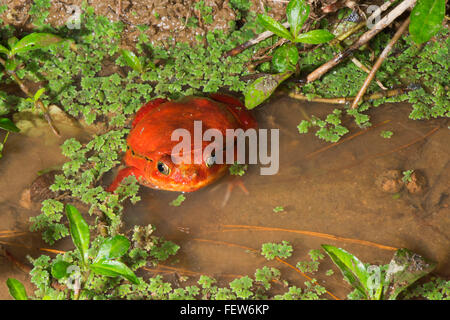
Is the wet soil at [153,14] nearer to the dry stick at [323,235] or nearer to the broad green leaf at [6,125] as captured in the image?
the broad green leaf at [6,125]

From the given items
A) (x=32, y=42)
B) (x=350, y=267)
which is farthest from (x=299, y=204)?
(x=32, y=42)

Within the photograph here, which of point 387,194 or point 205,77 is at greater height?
point 205,77

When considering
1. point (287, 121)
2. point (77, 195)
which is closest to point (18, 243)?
point (77, 195)

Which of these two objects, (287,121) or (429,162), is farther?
(287,121)

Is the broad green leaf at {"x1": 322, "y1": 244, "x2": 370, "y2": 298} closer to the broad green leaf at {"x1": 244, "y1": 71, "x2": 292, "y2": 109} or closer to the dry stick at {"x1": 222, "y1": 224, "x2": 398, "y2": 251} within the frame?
the dry stick at {"x1": 222, "y1": 224, "x2": 398, "y2": 251}

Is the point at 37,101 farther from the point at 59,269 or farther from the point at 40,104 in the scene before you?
the point at 59,269

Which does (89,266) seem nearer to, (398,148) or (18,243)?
(18,243)

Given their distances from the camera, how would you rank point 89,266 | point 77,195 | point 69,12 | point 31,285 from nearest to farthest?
1. point 89,266
2. point 31,285
3. point 77,195
4. point 69,12

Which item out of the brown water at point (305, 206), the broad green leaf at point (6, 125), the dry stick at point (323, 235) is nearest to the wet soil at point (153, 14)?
the brown water at point (305, 206)
